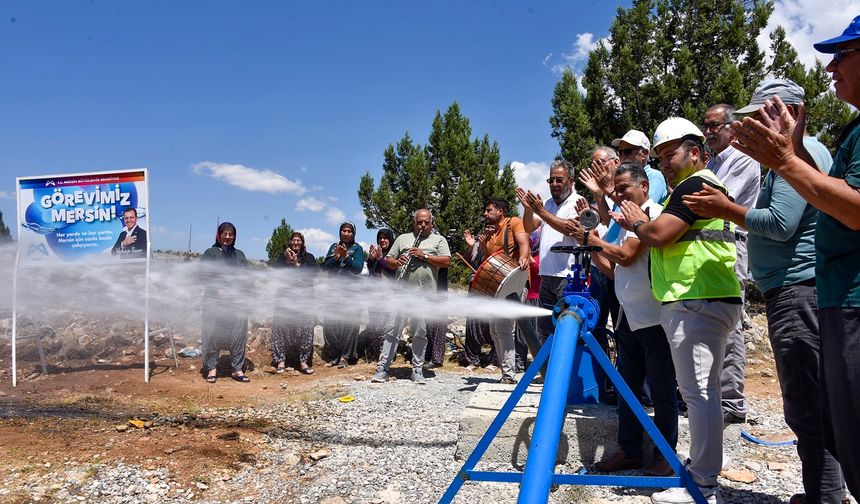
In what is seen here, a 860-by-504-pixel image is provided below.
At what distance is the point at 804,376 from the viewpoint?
2965 millimetres

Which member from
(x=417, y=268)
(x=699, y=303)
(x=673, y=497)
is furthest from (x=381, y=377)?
(x=699, y=303)

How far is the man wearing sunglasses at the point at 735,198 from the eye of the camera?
14.9 ft

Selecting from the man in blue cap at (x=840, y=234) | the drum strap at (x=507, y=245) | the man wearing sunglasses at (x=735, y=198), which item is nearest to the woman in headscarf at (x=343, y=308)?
the drum strap at (x=507, y=245)

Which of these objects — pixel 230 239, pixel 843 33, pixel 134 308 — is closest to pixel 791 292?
pixel 843 33

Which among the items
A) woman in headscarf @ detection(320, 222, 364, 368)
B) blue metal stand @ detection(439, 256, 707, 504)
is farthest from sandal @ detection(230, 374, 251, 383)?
blue metal stand @ detection(439, 256, 707, 504)

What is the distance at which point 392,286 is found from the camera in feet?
28.5

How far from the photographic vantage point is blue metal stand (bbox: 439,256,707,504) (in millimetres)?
1819

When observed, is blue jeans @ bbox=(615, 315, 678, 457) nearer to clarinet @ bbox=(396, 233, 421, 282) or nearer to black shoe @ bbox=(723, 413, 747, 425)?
black shoe @ bbox=(723, 413, 747, 425)

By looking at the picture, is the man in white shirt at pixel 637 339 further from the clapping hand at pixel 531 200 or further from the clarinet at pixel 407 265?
the clarinet at pixel 407 265

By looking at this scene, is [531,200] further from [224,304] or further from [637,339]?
[224,304]

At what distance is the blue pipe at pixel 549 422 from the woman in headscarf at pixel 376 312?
23.7ft

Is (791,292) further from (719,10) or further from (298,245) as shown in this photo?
(719,10)

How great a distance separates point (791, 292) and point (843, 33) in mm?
1380

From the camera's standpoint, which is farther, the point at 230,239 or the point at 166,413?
the point at 230,239
